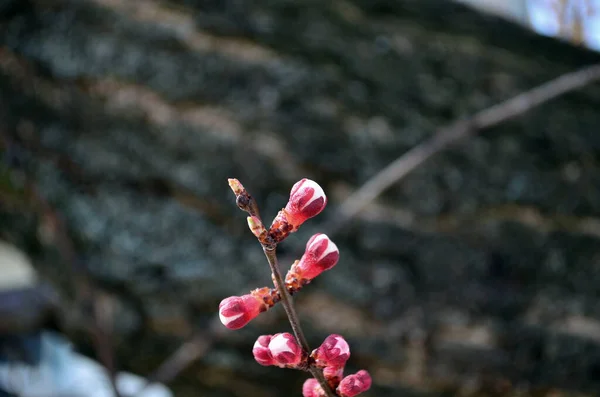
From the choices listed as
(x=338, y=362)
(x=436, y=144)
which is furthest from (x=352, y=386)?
(x=436, y=144)

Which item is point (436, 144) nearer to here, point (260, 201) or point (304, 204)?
point (260, 201)

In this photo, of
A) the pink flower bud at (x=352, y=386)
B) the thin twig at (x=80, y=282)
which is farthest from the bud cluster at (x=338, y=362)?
the thin twig at (x=80, y=282)

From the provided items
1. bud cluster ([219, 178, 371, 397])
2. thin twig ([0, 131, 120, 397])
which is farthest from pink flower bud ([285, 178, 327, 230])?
thin twig ([0, 131, 120, 397])

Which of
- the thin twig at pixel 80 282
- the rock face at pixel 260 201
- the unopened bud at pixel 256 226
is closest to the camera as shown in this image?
the unopened bud at pixel 256 226

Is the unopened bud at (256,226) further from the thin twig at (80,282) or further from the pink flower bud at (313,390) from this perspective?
the thin twig at (80,282)

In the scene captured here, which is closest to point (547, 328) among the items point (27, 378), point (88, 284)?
point (88, 284)

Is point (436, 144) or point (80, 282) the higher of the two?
point (436, 144)
